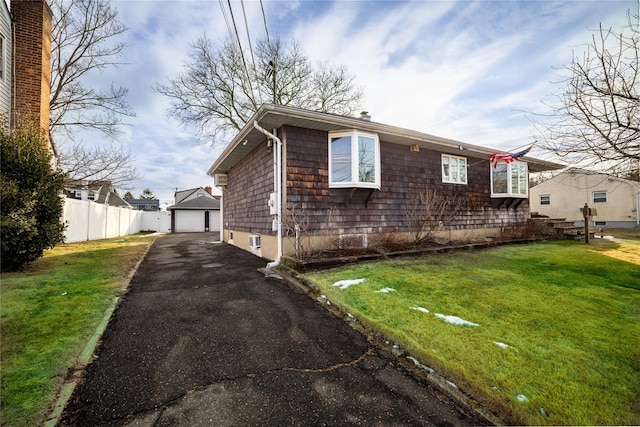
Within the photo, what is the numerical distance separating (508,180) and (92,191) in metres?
27.9

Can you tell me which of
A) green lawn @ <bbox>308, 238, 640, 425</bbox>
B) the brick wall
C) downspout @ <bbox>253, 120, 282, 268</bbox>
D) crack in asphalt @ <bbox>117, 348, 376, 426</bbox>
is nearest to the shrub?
the brick wall

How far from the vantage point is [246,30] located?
632 cm

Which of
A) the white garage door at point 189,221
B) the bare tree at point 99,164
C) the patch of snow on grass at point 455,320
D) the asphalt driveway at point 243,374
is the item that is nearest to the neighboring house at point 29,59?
the bare tree at point 99,164

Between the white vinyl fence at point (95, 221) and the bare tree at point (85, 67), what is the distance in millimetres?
4365

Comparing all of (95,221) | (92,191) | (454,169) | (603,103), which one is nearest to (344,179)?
(603,103)

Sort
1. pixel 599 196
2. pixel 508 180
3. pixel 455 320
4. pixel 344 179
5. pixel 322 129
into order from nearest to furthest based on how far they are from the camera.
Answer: pixel 455 320
pixel 322 129
pixel 344 179
pixel 508 180
pixel 599 196

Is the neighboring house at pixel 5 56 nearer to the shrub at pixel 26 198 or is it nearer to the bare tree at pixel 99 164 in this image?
the shrub at pixel 26 198

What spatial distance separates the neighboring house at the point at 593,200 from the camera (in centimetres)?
1930

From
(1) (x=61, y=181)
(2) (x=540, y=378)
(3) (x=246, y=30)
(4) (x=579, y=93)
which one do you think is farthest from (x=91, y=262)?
(4) (x=579, y=93)

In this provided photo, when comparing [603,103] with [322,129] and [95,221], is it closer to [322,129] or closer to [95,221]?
[322,129]

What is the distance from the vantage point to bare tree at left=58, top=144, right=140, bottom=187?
13.3 m

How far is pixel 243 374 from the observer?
2.46 metres

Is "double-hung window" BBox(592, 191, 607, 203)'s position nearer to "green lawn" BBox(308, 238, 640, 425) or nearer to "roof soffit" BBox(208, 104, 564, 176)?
"roof soffit" BBox(208, 104, 564, 176)

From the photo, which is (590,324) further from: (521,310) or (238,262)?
(238,262)
